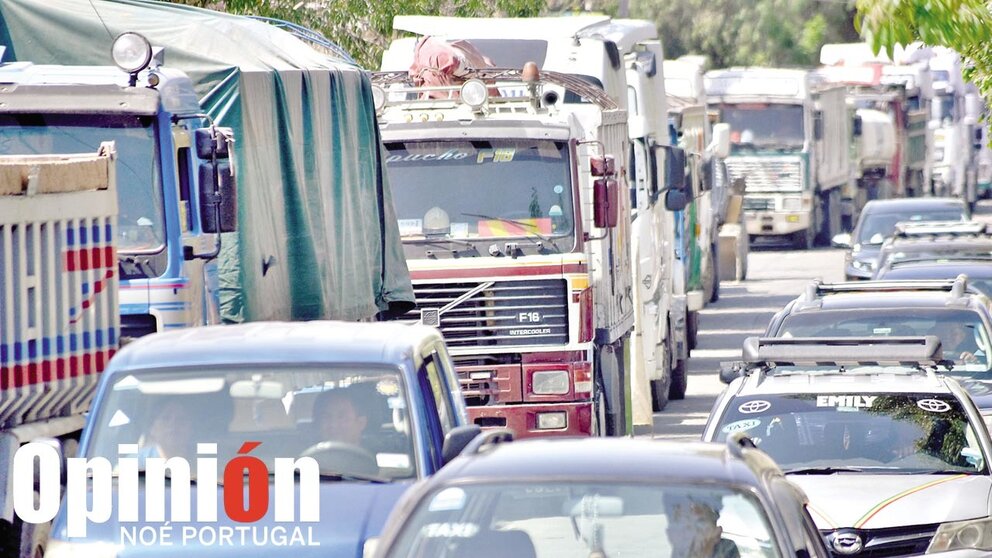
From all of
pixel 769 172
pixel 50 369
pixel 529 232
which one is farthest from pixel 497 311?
pixel 769 172

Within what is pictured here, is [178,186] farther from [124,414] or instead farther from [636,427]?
[636,427]

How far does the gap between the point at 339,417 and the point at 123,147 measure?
3401mm

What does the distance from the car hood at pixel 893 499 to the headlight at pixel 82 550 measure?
347cm

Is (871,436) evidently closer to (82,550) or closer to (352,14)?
(82,550)

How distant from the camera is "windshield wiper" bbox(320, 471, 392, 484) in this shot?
7.26 meters

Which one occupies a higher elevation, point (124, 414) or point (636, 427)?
point (124, 414)

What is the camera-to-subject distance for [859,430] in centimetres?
981

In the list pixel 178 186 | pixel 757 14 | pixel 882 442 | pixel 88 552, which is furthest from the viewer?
pixel 757 14

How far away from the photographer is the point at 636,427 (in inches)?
683

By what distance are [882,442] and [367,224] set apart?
4688mm

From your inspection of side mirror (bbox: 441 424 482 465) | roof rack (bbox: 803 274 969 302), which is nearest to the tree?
side mirror (bbox: 441 424 482 465)

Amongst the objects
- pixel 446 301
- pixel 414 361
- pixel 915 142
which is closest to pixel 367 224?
pixel 446 301

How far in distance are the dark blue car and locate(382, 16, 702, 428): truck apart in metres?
7.43

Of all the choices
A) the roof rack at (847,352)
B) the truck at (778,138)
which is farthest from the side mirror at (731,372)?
the truck at (778,138)
